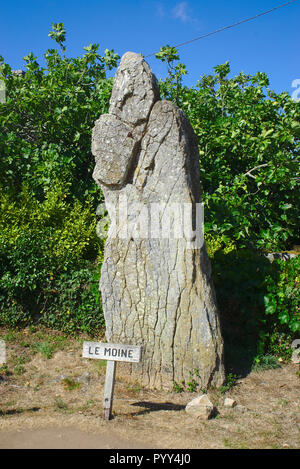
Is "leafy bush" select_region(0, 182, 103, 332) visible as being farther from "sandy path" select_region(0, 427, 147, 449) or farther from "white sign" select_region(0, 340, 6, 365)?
"sandy path" select_region(0, 427, 147, 449)

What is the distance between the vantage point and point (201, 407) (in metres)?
3.86

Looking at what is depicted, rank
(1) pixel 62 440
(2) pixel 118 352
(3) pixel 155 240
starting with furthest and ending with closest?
(3) pixel 155 240 < (2) pixel 118 352 < (1) pixel 62 440

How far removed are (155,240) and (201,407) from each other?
1688mm

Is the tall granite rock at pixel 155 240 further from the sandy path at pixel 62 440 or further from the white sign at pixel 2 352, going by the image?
the white sign at pixel 2 352

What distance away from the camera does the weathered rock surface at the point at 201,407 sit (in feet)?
12.6

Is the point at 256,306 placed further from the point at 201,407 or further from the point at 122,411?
the point at 122,411

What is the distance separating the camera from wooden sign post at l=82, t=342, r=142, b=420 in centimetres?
375

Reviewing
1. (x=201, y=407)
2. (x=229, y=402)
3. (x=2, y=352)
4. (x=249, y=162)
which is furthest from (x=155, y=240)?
(x=249, y=162)

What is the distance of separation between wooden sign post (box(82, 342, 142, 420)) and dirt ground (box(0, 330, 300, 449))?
18 centimetres

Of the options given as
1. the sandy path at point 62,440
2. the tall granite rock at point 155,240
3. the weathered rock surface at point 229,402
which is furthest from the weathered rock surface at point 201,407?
the sandy path at point 62,440

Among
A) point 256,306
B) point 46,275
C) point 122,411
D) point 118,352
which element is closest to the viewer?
point 118,352

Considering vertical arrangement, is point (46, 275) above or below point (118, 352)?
above

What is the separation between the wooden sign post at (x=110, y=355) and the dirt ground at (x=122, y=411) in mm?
183

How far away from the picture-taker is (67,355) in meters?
5.33
